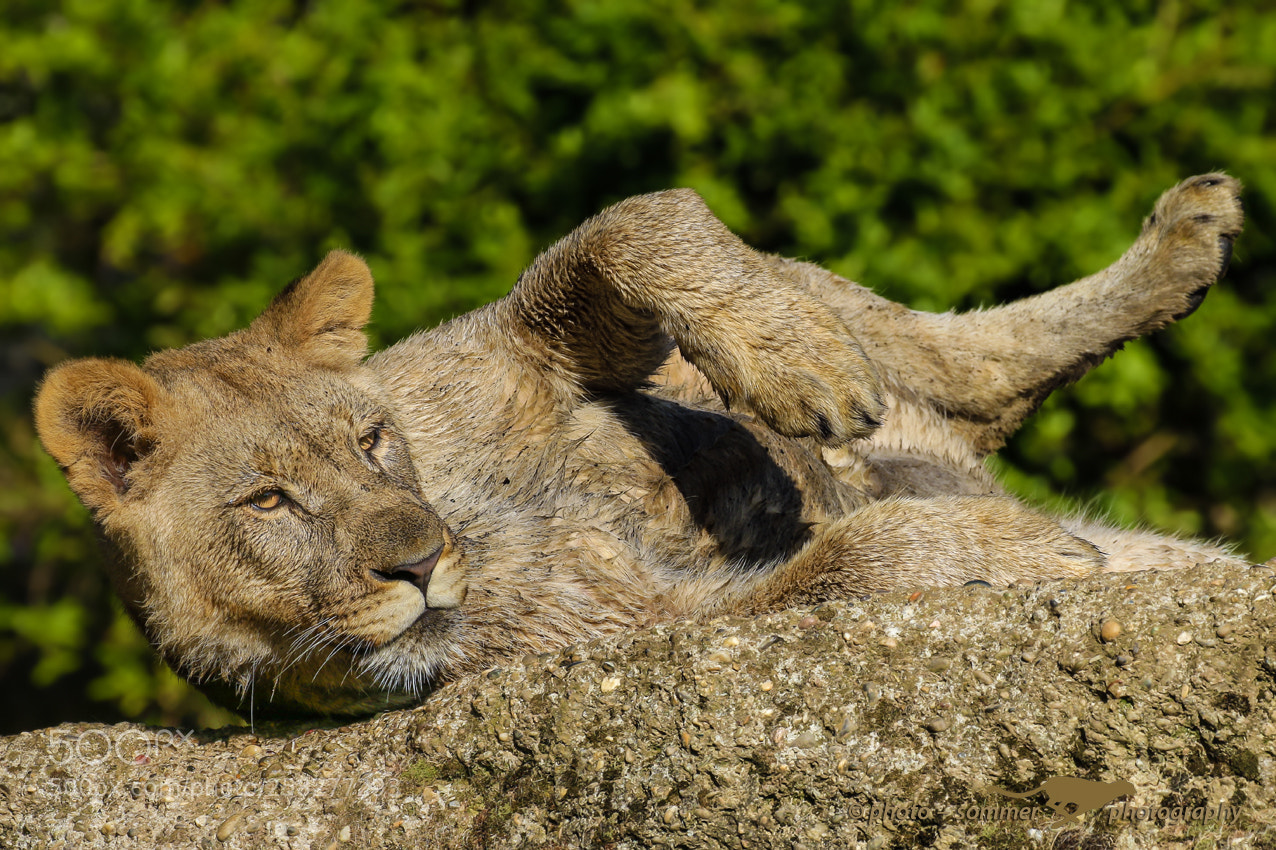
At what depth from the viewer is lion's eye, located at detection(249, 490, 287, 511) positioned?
3.07 m

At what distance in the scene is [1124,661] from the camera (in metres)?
2.22

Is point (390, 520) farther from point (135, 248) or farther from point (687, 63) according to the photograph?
point (135, 248)

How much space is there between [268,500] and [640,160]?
3.49 meters

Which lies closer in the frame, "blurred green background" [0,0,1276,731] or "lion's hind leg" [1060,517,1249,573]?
"lion's hind leg" [1060,517,1249,573]

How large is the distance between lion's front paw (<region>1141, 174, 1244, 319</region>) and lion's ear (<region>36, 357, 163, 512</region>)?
315cm

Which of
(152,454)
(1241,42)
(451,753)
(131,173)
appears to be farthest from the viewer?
(131,173)

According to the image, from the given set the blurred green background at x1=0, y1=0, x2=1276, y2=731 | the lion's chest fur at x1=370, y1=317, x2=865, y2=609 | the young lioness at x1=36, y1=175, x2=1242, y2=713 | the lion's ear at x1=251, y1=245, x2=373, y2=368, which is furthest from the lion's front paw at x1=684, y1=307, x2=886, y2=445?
the blurred green background at x1=0, y1=0, x2=1276, y2=731

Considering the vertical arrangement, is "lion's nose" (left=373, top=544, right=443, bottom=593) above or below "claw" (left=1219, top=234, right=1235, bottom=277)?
below

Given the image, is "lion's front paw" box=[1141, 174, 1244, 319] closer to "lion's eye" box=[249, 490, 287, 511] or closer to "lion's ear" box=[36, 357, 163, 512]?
"lion's eye" box=[249, 490, 287, 511]

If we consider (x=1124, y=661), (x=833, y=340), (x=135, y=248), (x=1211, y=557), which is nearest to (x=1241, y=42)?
(x=1211, y=557)

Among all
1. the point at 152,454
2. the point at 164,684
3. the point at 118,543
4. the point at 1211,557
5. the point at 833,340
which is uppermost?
the point at 833,340

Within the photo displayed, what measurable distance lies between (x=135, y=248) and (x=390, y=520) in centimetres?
442

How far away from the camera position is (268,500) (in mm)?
3076

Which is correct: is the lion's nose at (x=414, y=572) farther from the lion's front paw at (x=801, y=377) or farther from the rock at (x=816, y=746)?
the lion's front paw at (x=801, y=377)
